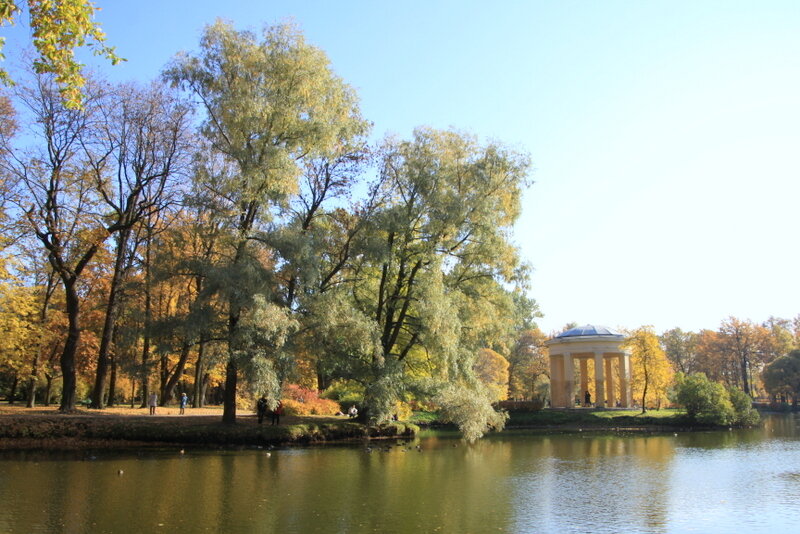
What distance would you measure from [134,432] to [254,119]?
41.8 feet

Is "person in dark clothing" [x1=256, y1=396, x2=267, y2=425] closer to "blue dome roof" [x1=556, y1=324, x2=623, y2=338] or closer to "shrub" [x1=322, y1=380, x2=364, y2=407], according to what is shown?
"shrub" [x1=322, y1=380, x2=364, y2=407]

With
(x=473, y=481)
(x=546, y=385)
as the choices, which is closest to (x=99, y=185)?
(x=473, y=481)

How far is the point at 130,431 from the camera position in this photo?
2380cm

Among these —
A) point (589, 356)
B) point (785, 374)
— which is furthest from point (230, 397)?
point (785, 374)

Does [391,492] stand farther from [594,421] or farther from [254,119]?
[594,421]

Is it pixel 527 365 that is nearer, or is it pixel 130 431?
pixel 130 431

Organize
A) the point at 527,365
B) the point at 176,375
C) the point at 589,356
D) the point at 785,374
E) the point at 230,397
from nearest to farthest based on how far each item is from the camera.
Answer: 1. the point at 230,397
2. the point at 176,375
3. the point at 589,356
4. the point at 785,374
5. the point at 527,365

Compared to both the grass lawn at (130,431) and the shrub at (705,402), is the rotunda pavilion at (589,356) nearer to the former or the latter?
the shrub at (705,402)

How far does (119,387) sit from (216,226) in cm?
2832

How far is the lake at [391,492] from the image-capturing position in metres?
10.8

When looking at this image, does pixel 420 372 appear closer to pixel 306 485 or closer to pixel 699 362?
pixel 306 485

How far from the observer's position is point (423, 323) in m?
26.9

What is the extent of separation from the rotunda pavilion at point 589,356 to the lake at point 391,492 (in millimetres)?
25129

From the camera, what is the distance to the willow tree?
2481cm
